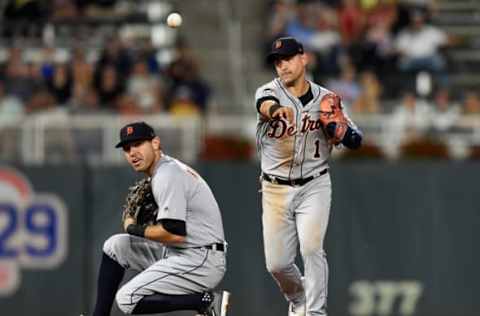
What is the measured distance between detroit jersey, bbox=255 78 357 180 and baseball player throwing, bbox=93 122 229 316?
0.70m

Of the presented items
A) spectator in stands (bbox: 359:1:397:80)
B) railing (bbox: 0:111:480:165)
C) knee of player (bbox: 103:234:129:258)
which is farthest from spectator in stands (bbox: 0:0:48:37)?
knee of player (bbox: 103:234:129:258)

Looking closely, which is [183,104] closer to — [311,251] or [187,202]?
[311,251]

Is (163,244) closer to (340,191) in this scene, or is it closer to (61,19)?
(340,191)

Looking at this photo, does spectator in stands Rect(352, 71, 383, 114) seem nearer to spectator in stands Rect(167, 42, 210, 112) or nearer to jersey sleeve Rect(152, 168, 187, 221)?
spectator in stands Rect(167, 42, 210, 112)

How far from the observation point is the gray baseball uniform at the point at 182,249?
30.2 ft

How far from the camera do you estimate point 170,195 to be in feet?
30.1

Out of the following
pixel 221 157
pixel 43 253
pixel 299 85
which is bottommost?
pixel 43 253

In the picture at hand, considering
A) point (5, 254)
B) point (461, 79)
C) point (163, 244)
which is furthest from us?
point (461, 79)

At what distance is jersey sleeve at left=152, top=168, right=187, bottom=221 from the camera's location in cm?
914

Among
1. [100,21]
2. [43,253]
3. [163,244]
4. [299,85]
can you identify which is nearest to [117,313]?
[163,244]

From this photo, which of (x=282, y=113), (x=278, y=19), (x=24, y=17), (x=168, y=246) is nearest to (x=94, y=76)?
(x=24, y=17)

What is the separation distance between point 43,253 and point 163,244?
6390 millimetres

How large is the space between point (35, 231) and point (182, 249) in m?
6.43

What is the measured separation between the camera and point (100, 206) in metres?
15.7
